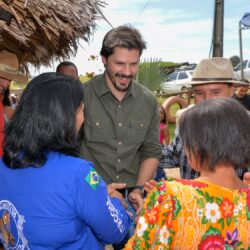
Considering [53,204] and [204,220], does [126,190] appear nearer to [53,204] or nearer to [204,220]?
[53,204]

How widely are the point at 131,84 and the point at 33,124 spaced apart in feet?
4.73

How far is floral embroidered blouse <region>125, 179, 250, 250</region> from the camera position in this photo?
5.21 feet

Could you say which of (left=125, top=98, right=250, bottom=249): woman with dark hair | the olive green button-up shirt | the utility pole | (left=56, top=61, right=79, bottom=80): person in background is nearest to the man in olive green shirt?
the olive green button-up shirt

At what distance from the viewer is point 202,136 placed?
1.67m

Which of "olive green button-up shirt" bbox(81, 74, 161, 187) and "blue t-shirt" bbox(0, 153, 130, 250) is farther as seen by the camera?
"olive green button-up shirt" bbox(81, 74, 161, 187)

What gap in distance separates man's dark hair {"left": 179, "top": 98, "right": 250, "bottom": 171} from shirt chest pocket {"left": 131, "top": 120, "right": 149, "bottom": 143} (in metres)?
1.31

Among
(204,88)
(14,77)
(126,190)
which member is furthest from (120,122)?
(14,77)

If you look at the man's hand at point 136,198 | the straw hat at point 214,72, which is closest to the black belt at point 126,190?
the man's hand at point 136,198

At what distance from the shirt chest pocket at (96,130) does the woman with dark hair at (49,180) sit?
1099mm

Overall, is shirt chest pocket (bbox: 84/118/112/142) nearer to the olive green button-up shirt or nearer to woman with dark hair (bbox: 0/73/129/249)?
the olive green button-up shirt

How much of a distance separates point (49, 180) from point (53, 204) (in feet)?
0.32

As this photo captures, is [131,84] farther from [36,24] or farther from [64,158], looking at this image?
[64,158]

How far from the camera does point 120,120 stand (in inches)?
119

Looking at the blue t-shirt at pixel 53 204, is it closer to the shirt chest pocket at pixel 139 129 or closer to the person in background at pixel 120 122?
the person in background at pixel 120 122
